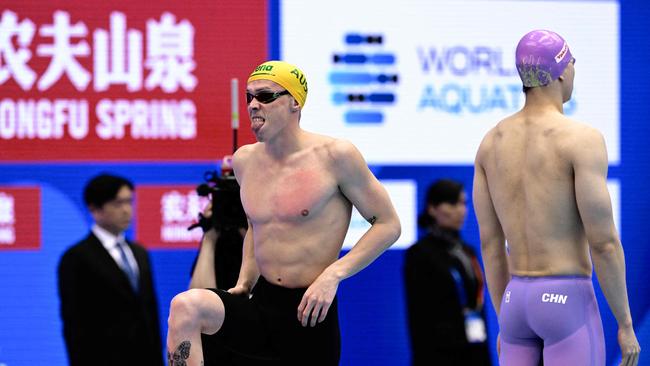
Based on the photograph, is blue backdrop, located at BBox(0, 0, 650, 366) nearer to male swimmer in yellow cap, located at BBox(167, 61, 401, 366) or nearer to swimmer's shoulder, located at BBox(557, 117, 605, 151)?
male swimmer in yellow cap, located at BBox(167, 61, 401, 366)

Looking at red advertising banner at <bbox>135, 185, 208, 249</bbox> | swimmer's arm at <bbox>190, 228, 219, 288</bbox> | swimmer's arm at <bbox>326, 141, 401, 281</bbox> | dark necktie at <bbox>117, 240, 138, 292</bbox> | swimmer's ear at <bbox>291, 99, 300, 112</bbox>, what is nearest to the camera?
swimmer's arm at <bbox>326, 141, 401, 281</bbox>

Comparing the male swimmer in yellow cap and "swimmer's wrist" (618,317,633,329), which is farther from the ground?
the male swimmer in yellow cap

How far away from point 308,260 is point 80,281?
2.02 m

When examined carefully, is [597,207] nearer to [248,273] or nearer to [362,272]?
[248,273]

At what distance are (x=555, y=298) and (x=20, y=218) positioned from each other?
435 centimetres


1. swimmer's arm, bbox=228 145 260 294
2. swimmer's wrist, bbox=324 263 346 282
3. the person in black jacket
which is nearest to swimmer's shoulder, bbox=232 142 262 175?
swimmer's arm, bbox=228 145 260 294

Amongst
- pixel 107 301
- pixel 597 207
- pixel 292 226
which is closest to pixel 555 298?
pixel 597 207

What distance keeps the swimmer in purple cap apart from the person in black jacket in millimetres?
1583

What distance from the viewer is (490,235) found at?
4.41 meters

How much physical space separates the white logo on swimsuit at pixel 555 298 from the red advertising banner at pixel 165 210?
12.1 ft

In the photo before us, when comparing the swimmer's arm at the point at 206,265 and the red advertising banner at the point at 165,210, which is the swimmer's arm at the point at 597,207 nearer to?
the swimmer's arm at the point at 206,265

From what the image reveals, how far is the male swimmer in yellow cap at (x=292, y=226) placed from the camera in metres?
4.30

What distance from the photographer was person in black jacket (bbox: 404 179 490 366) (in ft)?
19.4

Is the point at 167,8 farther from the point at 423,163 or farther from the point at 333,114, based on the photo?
the point at 423,163
